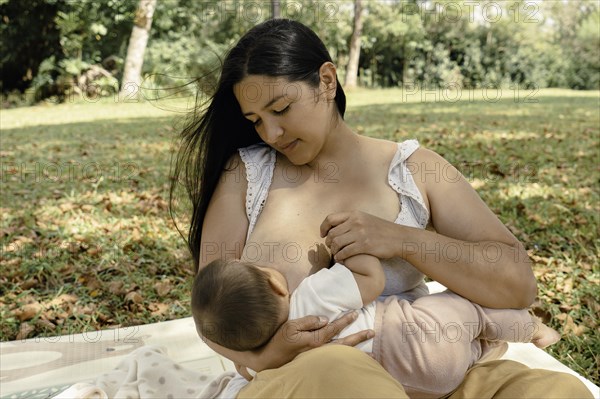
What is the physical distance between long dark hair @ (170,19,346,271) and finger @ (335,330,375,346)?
83 centimetres

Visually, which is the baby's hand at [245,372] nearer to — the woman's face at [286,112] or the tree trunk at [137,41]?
the woman's face at [286,112]

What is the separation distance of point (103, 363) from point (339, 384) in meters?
1.85

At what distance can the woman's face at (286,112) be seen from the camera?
206 cm

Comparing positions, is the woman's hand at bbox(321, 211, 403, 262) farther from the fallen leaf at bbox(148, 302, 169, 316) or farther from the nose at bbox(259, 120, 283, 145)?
the fallen leaf at bbox(148, 302, 169, 316)

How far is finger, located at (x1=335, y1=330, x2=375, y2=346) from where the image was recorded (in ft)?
5.82

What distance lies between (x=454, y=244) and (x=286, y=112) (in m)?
0.70

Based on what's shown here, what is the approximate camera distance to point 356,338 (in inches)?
70.2

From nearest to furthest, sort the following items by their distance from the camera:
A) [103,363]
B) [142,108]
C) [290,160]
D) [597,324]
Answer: [290,160] < [103,363] < [597,324] < [142,108]

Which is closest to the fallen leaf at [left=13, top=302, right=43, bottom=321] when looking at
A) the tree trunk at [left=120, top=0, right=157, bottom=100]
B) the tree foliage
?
the tree trunk at [left=120, top=0, right=157, bottom=100]

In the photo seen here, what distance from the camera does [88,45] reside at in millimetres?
18516

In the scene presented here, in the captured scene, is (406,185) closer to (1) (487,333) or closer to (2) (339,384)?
(1) (487,333)

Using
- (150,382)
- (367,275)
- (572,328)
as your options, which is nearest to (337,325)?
(367,275)

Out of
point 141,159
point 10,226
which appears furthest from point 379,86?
point 10,226

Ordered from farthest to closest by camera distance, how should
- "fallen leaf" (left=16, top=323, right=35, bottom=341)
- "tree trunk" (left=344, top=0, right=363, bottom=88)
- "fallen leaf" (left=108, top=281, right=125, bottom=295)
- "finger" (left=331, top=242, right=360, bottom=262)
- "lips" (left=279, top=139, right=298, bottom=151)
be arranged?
"tree trunk" (left=344, top=0, right=363, bottom=88)
"fallen leaf" (left=108, top=281, right=125, bottom=295)
"fallen leaf" (left=16, top=323, right=35, bottom=341)
"lips" (left=279, top=139, right=298, bottom=151)
"finger" (left=331, top=242, right=360, bottom=262)
